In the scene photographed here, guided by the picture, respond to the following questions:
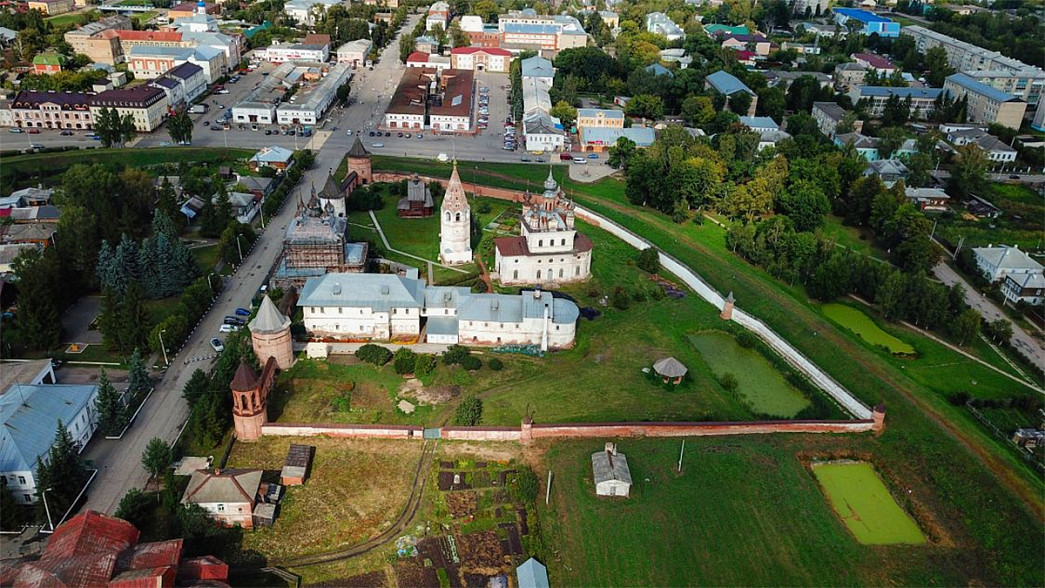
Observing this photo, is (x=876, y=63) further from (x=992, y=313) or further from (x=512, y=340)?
(x=512, y=340)

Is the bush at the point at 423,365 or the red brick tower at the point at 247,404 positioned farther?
the bush at the point at 423,365

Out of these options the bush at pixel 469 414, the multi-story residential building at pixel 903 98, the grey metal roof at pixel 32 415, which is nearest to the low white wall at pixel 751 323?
the bush at pixel 469 414

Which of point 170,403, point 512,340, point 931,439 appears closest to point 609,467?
point 512,340

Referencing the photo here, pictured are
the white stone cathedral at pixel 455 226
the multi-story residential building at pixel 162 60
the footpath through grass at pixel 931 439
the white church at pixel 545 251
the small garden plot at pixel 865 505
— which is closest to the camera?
the footpath through grass at pixel 931 439

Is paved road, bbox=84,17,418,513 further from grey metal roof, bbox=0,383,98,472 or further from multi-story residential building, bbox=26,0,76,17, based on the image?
multi-story residential building, bbox=26,0,76,17

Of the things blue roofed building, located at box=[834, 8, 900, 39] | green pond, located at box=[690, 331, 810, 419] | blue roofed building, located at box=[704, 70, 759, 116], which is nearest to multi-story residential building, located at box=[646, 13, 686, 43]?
blue roofed building, located at box=[704, 70, 759, 116]

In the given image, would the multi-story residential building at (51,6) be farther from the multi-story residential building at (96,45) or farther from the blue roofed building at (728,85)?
the blue roofed building at (728,85)
